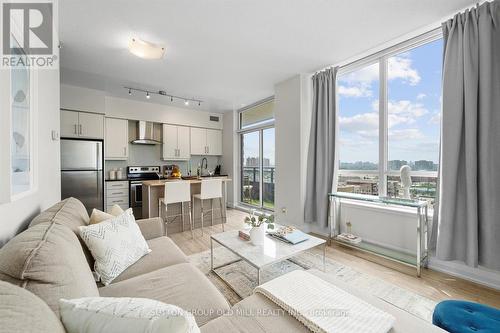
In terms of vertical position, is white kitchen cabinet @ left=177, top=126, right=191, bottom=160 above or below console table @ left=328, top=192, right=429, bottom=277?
above

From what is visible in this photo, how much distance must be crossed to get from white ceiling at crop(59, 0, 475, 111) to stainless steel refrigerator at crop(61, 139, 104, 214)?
1180mm

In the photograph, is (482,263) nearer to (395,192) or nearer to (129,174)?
(395,192)

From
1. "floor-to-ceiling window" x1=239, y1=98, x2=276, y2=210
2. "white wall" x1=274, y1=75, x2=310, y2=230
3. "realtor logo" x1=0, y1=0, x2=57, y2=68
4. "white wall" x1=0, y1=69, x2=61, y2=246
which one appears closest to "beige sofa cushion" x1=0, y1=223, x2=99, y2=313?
"white wall" x1=0, y1=69, x2=61, y2=246

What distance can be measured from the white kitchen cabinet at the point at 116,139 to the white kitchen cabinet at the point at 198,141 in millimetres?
1549

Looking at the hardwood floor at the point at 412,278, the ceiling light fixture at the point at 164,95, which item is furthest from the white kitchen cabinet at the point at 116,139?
the hardwood floor at the point at 412,278

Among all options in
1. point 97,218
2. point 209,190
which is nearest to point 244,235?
point 97,218

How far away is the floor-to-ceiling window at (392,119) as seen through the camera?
2.51 meters

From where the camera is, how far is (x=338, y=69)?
325 cm

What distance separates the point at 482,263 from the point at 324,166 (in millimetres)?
1936

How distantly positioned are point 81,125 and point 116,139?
677 mm

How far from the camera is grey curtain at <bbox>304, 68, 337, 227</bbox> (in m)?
3.26

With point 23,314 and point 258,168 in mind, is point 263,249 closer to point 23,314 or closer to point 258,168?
point 23,314

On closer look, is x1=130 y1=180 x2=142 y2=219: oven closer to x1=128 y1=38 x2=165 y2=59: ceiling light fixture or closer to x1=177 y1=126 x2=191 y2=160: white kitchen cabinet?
x1=177 y1=126 x2=191 y2=160: white kitchen cabinet

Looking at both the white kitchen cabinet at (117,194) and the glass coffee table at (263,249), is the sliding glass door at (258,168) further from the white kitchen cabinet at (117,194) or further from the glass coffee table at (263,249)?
the white kitchen cabinet at (117,194)
